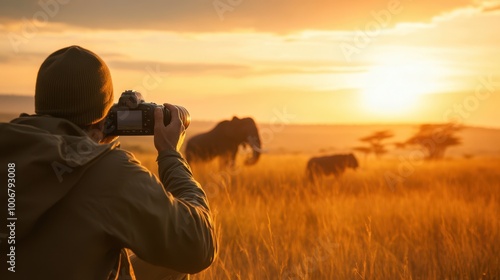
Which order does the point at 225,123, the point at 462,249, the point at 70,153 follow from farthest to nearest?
the point at 225,123 < the point at 462,249 < the point at 70,153

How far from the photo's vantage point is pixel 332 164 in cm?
1435

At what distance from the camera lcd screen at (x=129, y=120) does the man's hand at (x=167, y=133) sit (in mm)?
82

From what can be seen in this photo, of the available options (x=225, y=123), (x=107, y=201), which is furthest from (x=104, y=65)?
(x=225, y=123)

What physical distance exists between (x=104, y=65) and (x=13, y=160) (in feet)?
1.17

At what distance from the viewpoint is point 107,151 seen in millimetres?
1743

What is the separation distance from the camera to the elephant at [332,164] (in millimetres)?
13758

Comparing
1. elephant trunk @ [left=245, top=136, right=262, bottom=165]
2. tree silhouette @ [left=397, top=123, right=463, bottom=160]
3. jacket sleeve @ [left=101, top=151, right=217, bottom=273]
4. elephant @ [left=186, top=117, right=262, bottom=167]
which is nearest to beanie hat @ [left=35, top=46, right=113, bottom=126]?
jacket sleeve @ [left=101, top=151, right=217, bottom=273]

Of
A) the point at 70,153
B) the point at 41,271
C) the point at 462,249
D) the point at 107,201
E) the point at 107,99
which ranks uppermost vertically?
the point at 107,99

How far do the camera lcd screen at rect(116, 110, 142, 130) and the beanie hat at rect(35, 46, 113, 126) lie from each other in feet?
0.87

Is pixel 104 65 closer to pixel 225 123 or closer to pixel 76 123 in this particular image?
pixel 76 123

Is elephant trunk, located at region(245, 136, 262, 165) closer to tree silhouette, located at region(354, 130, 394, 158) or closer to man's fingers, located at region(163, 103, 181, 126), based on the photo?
man's fingers, located at region(163, 103, 181, 126)

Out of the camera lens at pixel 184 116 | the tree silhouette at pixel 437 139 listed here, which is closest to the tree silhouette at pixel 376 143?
the tree silhouette at pixel 437 139

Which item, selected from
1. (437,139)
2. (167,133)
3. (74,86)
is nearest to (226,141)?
(167,133)

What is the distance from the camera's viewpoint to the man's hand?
2.07 meters
